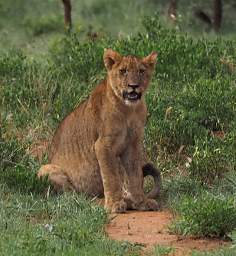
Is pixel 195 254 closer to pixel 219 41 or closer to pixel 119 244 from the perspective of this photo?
pixel 119 244

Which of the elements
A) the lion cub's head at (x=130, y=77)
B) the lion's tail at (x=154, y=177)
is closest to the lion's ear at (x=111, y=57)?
the lion cub's head at (x=130, y=77)

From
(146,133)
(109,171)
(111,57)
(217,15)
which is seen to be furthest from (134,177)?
(217,15)

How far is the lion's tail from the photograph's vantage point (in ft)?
25.1

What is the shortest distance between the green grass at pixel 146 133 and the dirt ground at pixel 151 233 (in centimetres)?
10

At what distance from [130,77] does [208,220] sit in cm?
154

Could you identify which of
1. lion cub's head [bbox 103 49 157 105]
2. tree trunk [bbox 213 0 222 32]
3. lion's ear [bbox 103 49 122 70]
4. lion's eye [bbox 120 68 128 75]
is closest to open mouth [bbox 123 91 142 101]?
lion cub's head [bbox 103 49 157 105]

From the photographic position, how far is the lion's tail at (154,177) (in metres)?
7.64

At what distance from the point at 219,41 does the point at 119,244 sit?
6.56 metres

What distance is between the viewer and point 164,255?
5.91m

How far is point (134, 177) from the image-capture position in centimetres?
752

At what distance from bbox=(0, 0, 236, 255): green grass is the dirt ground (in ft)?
0.34

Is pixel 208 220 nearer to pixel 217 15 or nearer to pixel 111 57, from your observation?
pixel 111 57

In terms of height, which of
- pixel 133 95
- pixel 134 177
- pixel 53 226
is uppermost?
pixel 133 95

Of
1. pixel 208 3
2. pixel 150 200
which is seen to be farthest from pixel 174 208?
pixel 208 3
